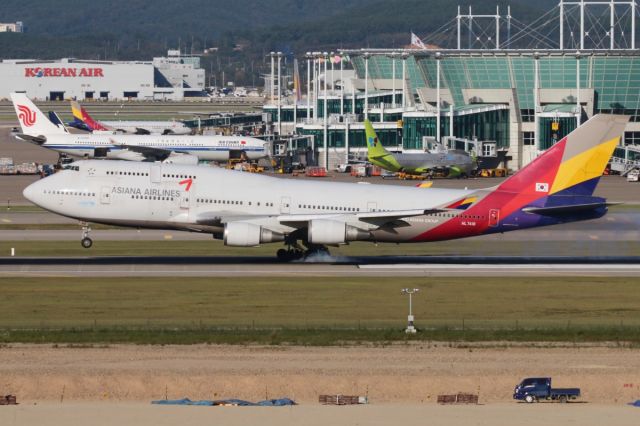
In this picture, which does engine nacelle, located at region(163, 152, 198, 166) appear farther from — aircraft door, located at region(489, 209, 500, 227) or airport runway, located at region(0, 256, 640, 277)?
aircraft door, located at region(489, 209, 500, 227)

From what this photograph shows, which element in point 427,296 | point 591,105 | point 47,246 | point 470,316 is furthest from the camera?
point 591,105

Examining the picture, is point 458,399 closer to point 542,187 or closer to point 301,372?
point 301,372

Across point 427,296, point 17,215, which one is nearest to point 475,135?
point 17,215

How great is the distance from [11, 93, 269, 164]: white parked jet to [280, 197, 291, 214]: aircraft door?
75233 millimetres

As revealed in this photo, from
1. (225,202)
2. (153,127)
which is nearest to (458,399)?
(225,202)

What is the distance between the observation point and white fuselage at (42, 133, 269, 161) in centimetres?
14212

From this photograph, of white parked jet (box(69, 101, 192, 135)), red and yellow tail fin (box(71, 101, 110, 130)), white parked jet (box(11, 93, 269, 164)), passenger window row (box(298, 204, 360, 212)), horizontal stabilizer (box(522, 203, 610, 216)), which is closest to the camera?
horizontal stabilizer (box(522, 203, 610, 216))

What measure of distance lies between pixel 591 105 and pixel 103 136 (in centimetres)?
5732

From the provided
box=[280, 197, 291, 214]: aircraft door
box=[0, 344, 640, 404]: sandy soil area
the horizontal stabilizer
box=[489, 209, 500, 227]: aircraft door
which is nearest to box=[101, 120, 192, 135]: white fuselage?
box=[280, 197, 291, 214]: aircraft door

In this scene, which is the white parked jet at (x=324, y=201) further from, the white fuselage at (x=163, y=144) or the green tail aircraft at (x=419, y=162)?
the white fuselage at (x=163, y=144)

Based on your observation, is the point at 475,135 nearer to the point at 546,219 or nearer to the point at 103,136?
the point at 103,136

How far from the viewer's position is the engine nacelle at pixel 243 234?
195ft

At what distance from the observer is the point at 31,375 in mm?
36938

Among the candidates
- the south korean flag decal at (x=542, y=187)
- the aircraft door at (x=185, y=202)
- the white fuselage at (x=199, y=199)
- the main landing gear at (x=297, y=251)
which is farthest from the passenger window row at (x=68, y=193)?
the south korean flag decal at (x=542, y=187)
